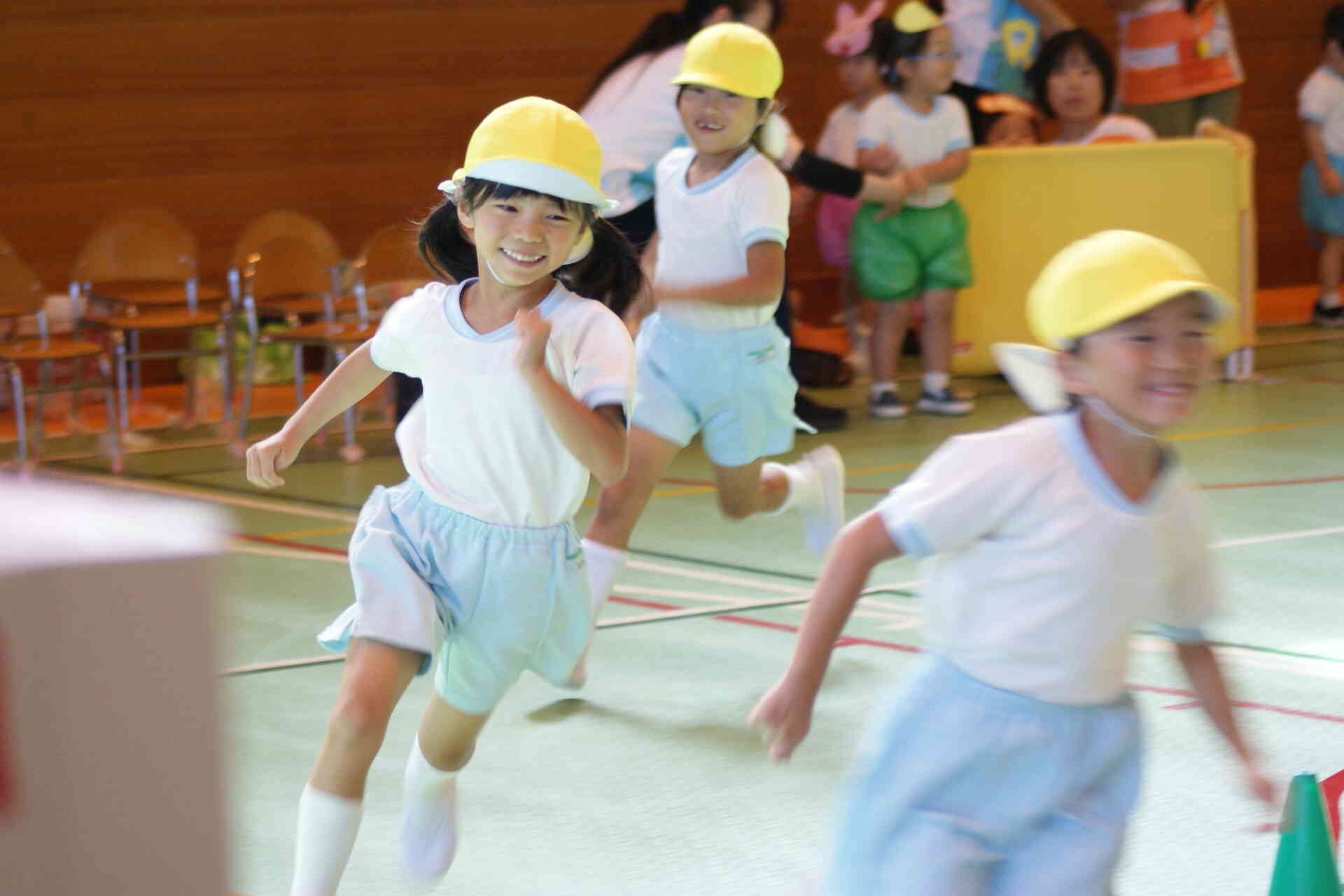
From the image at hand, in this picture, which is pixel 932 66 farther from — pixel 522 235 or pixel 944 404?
pixel 522 235

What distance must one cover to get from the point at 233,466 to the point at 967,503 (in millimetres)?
5279

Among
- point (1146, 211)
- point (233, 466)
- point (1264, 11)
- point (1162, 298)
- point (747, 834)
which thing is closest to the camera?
point (1162, 298)

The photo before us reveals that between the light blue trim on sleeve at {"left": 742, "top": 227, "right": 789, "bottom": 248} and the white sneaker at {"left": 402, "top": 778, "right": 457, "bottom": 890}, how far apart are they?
1.82 metres

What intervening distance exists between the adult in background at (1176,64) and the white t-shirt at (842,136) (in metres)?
1.41

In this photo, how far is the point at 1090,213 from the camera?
8398 mm

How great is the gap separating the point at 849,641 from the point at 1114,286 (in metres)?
2.40

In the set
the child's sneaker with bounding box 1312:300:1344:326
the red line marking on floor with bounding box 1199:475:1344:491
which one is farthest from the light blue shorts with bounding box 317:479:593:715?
the child's sneaker with bounding box 1312:300:1344:326

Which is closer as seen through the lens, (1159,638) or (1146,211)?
(1159,638)

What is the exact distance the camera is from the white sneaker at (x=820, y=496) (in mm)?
4887

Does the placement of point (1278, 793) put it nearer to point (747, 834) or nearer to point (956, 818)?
point (956, 818)

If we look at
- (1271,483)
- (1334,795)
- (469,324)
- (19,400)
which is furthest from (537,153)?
(19,400)

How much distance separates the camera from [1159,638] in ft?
14.3

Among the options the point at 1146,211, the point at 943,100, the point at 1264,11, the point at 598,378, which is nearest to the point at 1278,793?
the point at 598,378

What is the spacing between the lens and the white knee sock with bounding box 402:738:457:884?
2939 millimetres
